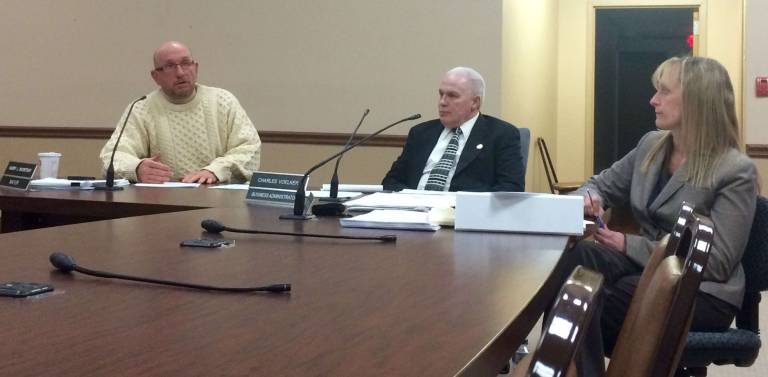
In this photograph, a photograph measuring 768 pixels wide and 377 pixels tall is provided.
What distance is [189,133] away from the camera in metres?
4.34

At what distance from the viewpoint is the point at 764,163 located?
5824mm

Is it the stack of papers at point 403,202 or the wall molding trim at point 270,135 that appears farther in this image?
the wall molding trim at point 270,135

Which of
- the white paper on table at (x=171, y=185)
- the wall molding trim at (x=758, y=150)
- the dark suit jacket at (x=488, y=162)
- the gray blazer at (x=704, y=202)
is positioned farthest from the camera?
the wall molding trim at (x=758, y=150)

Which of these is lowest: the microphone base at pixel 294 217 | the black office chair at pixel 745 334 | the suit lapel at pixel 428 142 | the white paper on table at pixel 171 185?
the black office chair at pixel 745 334

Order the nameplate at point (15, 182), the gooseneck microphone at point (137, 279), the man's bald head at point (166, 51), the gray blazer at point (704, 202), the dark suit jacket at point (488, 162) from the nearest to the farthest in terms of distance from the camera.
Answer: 1. the gooseneck microphone at point (137, 279)
2. the gray blazer at point (704, 202)
3. the nameplate at point (15, 182)
4. the dark suit jacket at point (488, 162)
5. the man's bald head at point (166, 51)

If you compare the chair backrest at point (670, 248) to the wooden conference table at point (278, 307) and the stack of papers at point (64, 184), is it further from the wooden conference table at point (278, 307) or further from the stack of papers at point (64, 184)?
the stack of papers at point (64, 184)

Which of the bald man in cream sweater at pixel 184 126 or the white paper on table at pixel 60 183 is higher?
the bald man in cream sweater at pixel 184 126

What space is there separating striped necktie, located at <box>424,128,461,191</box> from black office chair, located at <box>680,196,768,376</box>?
1726mm

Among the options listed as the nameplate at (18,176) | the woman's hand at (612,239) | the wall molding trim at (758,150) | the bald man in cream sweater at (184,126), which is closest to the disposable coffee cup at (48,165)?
the nameplate at (18,176)

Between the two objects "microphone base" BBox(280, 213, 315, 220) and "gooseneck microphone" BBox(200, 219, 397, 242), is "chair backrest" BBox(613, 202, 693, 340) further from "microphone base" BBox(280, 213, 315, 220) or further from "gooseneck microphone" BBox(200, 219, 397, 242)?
"microphone base" BBox(280, 213, 315, 220)

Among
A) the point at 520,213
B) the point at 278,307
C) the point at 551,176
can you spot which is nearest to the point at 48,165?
the point at 520,213

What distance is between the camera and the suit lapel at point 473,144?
3816 millimetres

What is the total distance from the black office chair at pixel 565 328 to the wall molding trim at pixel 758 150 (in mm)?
5489

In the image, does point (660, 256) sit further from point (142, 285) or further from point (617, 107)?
point (617, 107)
